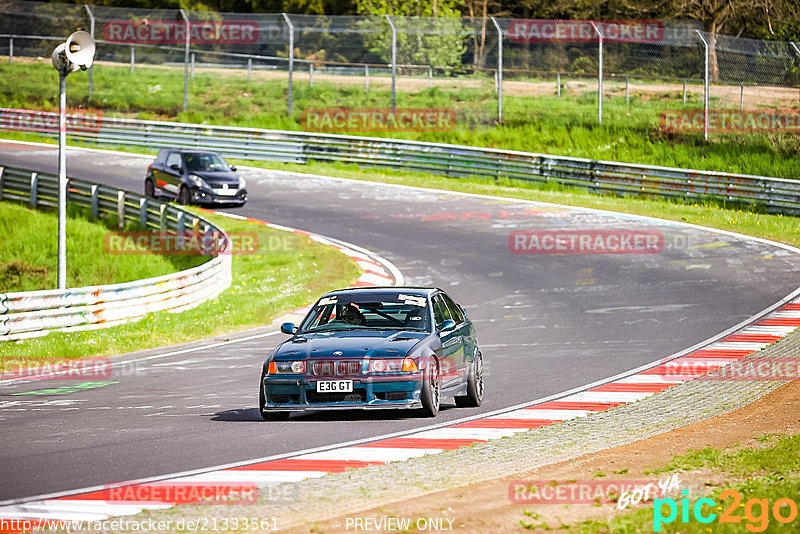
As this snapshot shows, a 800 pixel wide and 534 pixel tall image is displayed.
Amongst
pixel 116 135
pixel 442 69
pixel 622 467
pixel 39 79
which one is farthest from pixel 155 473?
pixel 39 79

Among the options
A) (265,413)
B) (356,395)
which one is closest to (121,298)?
(265,413)

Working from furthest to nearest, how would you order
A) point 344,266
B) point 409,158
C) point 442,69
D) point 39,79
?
point 39,79 → point 442,69 → point 409,158 → point 344,266

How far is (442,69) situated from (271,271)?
1706 centimetres

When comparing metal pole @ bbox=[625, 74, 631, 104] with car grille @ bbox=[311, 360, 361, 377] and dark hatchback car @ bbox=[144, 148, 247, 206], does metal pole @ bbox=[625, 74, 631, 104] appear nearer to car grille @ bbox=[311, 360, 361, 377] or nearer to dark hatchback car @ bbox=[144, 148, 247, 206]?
dark hatchback car @ bbox=[144, 148, 247, 206]

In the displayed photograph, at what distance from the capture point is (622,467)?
839 cm

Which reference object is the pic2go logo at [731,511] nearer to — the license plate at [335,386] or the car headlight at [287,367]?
the license plate at [335,386]

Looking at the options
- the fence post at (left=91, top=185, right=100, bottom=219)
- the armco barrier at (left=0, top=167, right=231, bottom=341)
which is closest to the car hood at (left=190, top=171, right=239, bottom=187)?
the fence post at (left=91, top=185, right=100, bottom=219)

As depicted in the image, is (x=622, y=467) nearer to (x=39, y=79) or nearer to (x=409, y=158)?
(x=409, y=158)

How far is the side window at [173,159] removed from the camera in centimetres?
3102

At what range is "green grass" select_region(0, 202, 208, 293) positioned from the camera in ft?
84.2

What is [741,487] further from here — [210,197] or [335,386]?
[210,197]

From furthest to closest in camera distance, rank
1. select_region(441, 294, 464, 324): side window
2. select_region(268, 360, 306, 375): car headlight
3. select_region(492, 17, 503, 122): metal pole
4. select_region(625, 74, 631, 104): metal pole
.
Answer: select_region(625, 74, 631, 104): metal pole < select_region(492, 17, 503, 122): metal pole < select_region(441, 294, 464, 324): side window < select_region(268, 360, 306, 375): car headlight

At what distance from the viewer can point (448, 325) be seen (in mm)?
11633

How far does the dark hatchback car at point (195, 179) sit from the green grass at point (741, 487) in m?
22.7
